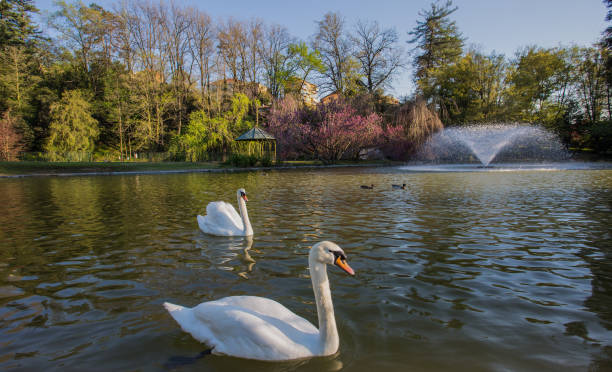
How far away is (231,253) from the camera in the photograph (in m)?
5.72

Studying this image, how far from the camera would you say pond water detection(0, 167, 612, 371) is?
2855 millimetres

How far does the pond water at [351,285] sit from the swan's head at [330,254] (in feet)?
2.58

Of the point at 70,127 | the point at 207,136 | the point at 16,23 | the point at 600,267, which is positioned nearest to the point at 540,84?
the point at 207,136

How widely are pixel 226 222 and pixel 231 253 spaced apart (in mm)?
1186

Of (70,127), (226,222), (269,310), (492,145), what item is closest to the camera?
(269,310)

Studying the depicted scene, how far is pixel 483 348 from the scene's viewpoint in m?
2.90

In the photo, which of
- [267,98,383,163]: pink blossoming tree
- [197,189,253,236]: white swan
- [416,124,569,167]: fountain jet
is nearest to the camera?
[197,189,253,236]: white swan

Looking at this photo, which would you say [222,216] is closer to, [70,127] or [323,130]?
[323,130]

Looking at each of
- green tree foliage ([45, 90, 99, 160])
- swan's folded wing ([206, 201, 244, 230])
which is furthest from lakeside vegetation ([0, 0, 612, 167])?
swan's folded wing ([206, 201, 244, 230])

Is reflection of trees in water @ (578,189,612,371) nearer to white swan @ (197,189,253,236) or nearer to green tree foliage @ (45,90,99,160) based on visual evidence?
white swan @ (197,189,253,236)

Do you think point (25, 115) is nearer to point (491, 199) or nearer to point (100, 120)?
point (100, 120)

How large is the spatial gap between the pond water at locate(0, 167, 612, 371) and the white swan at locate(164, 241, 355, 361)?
0.38 ft

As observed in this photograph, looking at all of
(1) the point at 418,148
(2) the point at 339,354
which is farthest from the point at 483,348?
(1) the point at 418,148

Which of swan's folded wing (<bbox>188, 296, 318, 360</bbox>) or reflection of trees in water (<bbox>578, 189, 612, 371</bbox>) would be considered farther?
reflection of trees in water (<bbox>578, 189, 612, 371</bbox>)
